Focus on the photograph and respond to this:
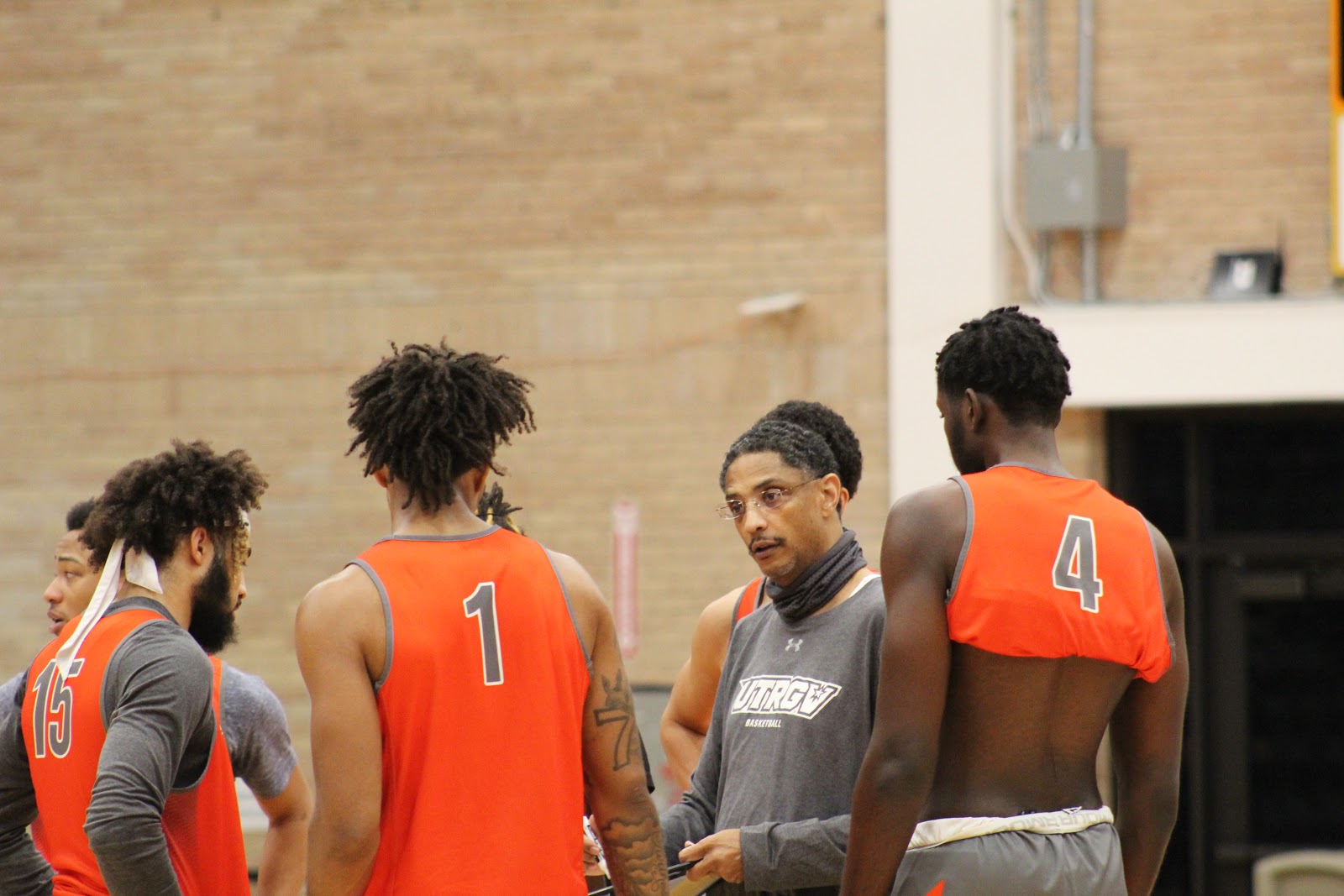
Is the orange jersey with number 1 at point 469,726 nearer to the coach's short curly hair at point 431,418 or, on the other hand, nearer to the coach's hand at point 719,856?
the coach's short curly hair at point 431,418

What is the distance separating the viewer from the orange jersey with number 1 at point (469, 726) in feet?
9.98

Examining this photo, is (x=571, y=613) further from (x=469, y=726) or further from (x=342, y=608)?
(x=342, y=608)

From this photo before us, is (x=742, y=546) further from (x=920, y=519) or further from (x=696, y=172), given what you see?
(x=920, y=519)

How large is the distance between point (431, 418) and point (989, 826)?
133 centimetres

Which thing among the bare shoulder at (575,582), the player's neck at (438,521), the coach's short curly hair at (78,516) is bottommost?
the coach's short curly hair at (78,516)

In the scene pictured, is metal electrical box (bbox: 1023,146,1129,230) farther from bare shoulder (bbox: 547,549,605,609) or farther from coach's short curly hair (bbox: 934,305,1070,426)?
bare shoulder (bbox: 547,549,605,609)

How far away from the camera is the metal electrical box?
8.90 meters

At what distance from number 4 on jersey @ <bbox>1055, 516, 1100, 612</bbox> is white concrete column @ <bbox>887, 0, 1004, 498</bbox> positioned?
575cm

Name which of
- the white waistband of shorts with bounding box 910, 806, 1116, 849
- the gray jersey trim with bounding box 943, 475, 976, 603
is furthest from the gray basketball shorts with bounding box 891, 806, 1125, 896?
the gray jersey trim with bounding box 943, 475, 976, 603

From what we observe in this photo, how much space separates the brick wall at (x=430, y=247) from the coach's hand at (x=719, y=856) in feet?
18.5

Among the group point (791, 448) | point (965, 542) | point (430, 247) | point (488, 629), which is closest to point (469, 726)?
point (488, 629)

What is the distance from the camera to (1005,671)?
319 centimetres

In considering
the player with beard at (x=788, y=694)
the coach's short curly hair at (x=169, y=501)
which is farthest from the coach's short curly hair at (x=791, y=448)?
the coach's short curly hair at (x=169, y=501)

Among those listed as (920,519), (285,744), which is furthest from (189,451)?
(920,519)
